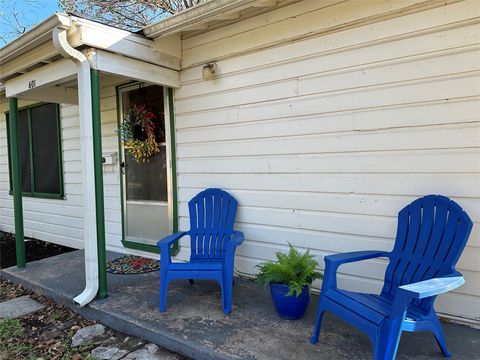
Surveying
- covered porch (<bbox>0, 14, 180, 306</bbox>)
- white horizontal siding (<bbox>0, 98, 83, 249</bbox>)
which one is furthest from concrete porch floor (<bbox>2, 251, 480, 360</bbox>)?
white horizontal siding (<bbox>0, 98, 83, 249</bbox>)

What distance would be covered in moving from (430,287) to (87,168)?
244 cm

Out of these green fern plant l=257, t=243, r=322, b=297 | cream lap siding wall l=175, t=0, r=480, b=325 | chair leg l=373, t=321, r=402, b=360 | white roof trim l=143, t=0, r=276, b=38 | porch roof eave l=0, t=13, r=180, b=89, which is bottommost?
chair leg l=373, t=321, r=402, b=360

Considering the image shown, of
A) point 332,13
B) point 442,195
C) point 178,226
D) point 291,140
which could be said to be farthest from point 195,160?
point 442,195

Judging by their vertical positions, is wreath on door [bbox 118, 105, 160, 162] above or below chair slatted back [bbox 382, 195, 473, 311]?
above

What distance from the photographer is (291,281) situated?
2250 mm

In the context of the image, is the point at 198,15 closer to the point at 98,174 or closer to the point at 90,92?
the point at 90,92

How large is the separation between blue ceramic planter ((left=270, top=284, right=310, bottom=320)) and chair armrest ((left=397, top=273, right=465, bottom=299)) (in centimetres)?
81

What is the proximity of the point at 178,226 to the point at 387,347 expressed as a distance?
2.44 m

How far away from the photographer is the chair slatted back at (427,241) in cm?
187

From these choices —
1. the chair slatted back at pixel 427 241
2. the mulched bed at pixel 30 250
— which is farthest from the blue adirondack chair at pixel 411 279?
the mulched bed at pixel 30 250

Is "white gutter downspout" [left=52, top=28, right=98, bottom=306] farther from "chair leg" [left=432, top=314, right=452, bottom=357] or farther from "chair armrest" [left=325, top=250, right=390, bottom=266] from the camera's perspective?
"chair leg" [left=432, top=314, right=452, bottom=357]

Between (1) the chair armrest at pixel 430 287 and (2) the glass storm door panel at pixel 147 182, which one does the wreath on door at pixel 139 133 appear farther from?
(1) the chair armrest at pixel 430 287

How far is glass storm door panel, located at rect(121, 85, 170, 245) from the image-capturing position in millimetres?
3768

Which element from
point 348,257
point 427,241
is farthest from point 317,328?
point 427,241
